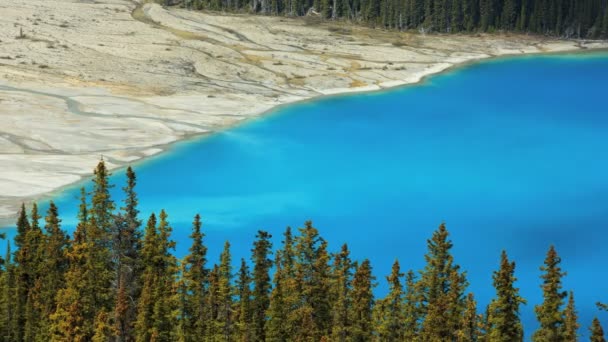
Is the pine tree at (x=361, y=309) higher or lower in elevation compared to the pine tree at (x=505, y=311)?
lower

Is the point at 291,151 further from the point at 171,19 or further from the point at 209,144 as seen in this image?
the point at 171,19

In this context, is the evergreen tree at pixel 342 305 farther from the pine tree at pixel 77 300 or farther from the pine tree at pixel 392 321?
the pine tree at pixel 77 300

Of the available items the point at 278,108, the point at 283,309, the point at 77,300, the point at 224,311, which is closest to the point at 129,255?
the point at 224,311

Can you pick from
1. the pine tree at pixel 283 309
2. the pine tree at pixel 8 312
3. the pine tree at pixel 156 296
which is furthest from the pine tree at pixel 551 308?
the pine tree at pixel 8 312

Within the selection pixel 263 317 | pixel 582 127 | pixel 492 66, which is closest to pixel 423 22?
pixel 492 66

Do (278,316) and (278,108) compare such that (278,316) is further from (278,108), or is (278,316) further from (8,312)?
(278,108)

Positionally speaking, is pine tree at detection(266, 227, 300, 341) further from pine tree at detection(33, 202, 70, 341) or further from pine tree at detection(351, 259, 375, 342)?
pine tree at detection(33, 202, 70, 341)
